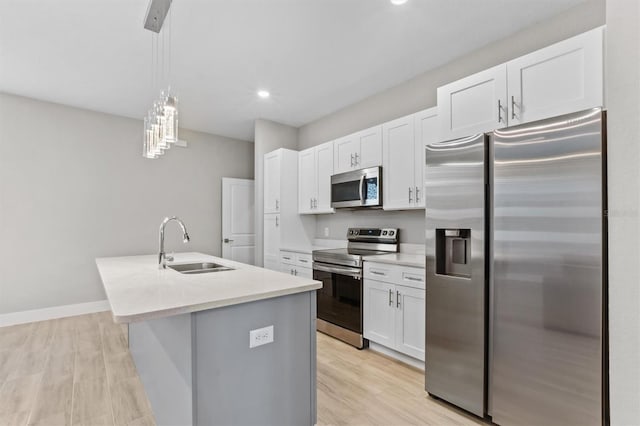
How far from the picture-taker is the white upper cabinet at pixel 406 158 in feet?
9.86

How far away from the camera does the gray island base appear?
1414mm

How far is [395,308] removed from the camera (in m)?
2.81

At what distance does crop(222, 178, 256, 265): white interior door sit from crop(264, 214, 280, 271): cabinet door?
1085mm

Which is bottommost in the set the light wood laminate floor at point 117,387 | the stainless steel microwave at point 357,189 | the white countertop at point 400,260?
the light wood laminate floor at point 117,387

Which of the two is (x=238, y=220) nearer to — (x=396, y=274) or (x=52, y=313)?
(x=52, y=313)

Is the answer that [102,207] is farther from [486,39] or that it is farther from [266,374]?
[486,39]

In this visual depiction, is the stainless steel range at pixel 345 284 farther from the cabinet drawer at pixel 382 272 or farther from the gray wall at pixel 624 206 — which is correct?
the gray wall at pixel 624 206

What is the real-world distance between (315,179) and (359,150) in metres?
0.86

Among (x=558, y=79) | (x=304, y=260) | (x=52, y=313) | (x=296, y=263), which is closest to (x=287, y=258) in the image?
(x=296, y=263)

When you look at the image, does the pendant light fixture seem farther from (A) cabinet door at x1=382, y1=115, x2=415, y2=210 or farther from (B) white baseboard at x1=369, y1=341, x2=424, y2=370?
(B) white baseboard at x1=369, y1=341, x2=424, y2=370

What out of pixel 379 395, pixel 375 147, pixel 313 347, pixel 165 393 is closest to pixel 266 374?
pixel 313 347

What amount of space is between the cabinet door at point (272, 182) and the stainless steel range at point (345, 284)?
122 centimetres

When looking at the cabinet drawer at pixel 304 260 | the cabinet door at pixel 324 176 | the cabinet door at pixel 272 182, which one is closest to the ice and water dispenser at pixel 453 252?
the cabinet drawer at pixel 304 260

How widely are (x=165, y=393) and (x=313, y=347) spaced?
2.68 ft
